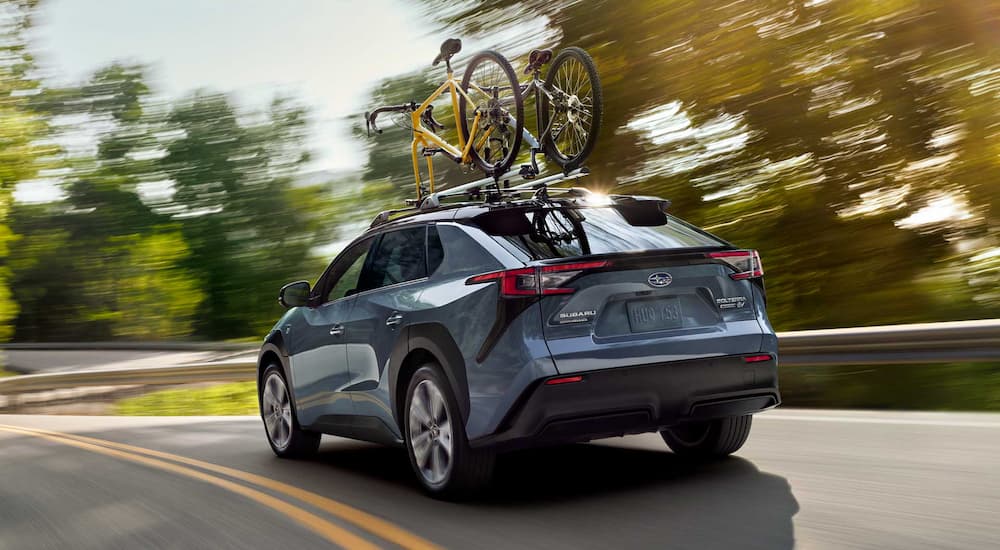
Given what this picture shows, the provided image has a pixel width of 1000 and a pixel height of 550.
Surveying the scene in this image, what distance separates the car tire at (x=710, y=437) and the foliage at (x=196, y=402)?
15.6 meters

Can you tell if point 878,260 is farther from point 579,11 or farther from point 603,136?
point 579,11

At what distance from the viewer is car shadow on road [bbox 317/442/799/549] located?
15.4ft

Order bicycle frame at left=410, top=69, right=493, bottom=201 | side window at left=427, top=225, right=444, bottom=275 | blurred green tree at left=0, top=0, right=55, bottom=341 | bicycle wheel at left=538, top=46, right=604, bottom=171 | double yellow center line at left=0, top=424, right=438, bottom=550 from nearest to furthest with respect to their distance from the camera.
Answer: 1. double yellow center line at left=0, top=424, right=438, bottom=550
2. side window at left=427, top=225, right=444, bottom=275
3. bicycle wheel at left=538, top=46, right=604, bottom=171
4. bicycle frame at left=410, top=69, right=493, bottom=201
5. blurred green tree at left=0, top=0, right=55, bottom=341

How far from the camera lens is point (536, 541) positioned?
4.78m

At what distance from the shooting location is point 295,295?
7918 mm

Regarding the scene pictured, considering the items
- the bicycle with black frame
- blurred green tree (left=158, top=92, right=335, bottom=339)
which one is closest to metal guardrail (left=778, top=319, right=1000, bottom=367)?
the bicycle with black frame

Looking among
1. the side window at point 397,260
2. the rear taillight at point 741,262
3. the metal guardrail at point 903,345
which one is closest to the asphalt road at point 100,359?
the metal guardrail at point 903,345

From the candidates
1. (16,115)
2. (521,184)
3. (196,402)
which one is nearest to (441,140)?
(521,184)

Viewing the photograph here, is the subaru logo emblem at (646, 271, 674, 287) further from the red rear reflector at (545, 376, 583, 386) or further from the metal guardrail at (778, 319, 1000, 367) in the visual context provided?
the metal guardrail at (778, 319, 1000, 367)

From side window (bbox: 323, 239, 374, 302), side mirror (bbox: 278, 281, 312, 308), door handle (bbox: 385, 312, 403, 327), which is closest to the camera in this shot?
door handle (bbox: 385, 312, 403, 327)

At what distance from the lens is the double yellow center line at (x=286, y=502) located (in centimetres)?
511

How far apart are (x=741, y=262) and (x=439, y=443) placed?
6.30 ft

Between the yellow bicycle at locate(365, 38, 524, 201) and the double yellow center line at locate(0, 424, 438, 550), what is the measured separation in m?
2.50

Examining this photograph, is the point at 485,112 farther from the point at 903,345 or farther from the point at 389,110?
the point at 903,345
